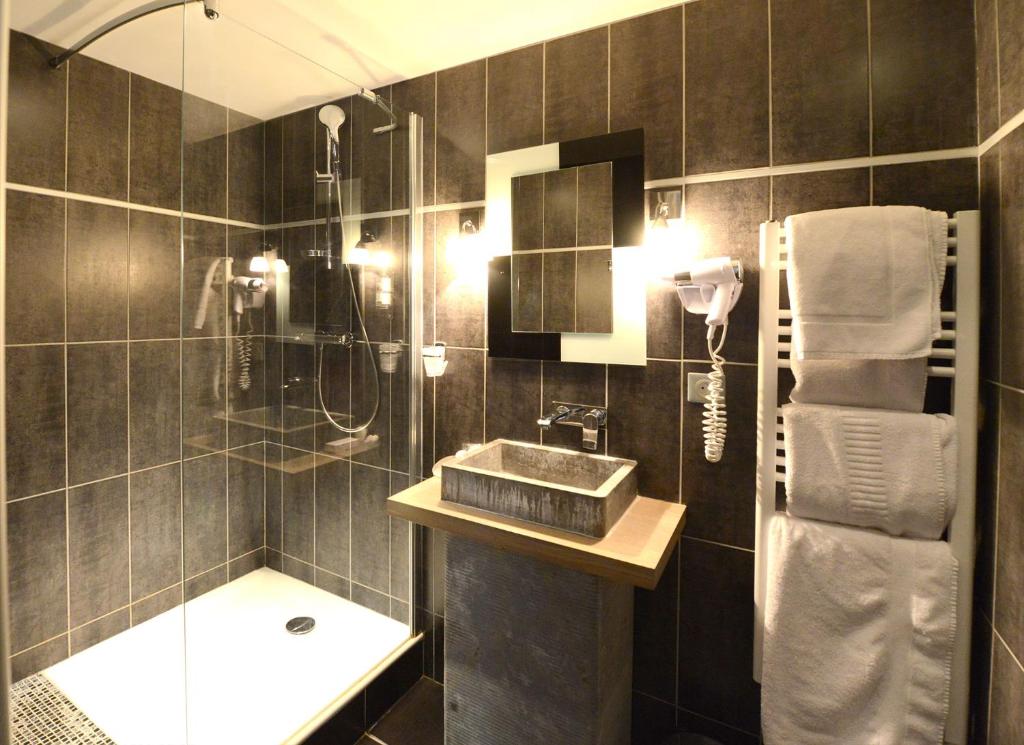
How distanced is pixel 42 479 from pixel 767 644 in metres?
2.53

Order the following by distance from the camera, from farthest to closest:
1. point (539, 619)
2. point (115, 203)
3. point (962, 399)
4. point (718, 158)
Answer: point (115, 203)
point (718, 158)
point (539, 619)
point (962, 399)

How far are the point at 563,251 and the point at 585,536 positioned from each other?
3.24ft

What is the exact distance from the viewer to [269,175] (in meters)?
1.63

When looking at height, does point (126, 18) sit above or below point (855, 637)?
above

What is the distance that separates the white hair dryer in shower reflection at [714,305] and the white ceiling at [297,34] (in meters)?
0.90

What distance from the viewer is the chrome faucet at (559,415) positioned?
162cm

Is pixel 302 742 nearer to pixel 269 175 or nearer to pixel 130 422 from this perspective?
pixel 130 422

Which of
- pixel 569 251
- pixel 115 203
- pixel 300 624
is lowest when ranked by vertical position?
pixel 300 624

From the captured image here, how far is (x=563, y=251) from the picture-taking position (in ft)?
5.63

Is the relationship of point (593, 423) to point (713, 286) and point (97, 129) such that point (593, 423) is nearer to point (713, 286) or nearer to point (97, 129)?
point (713, 286)

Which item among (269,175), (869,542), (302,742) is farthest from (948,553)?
(269,175)

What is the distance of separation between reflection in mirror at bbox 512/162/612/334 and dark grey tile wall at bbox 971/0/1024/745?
95cm

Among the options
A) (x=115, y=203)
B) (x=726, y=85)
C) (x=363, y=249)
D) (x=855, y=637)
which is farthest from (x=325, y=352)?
(x=855, y=637)

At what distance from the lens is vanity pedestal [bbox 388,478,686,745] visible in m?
1.27
